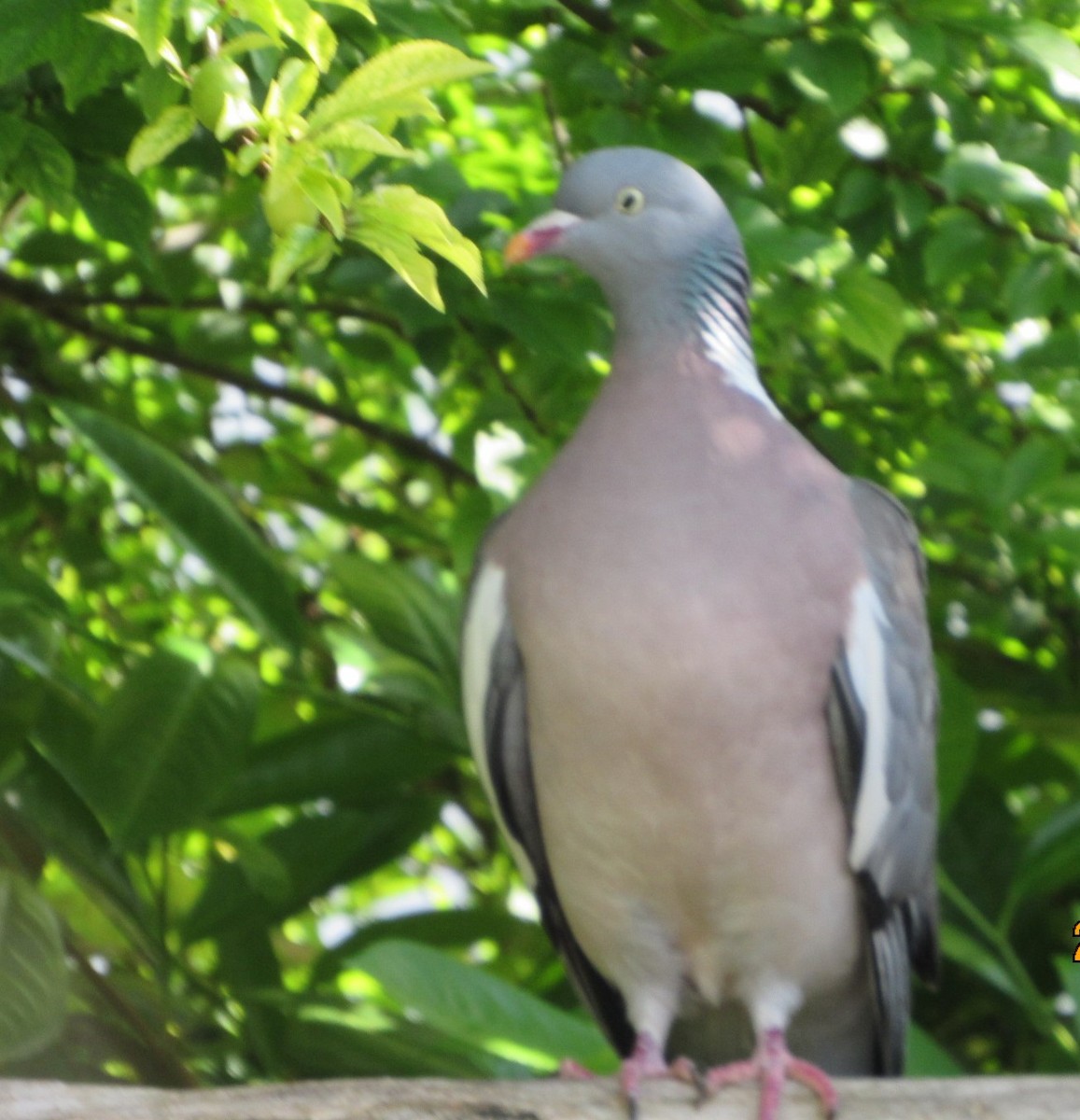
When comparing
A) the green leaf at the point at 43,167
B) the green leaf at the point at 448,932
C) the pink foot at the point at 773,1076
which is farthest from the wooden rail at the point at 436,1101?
the green leaf at the point at 448,932

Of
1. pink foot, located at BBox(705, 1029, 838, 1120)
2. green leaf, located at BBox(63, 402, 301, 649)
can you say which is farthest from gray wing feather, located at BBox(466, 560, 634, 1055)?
green leaf, located at BBox(63, 402, 301, 649)

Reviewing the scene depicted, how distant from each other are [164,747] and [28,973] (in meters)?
0.32

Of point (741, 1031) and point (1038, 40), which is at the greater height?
point (1038, 40)

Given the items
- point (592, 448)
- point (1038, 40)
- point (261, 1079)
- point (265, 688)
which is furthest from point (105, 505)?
point (1038, 40)

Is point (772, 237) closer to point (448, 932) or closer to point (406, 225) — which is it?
point (406, 225)

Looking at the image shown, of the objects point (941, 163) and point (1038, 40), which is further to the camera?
point (941, 163)

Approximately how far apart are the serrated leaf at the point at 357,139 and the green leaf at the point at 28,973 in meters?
1.09

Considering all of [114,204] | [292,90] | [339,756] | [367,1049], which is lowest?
[367,1049]

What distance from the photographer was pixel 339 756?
2.59 metres

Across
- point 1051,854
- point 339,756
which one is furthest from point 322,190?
point 1051,854

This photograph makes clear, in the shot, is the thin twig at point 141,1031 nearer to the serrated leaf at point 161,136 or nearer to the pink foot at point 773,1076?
the pink foot at point 773,1076

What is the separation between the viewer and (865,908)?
193 cm

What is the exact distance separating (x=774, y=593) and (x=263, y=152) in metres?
0.76

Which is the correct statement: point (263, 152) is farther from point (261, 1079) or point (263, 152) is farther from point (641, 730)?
point (261, 1079)
